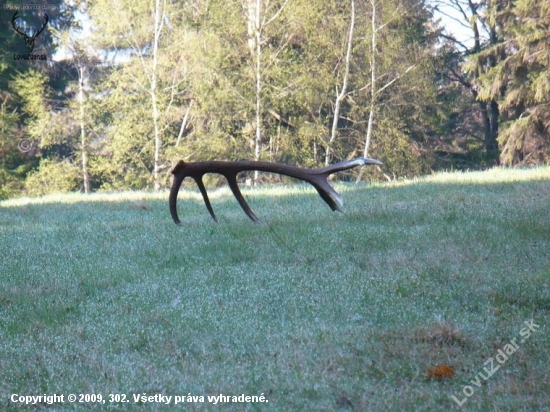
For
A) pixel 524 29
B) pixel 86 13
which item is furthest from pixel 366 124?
pixel 86 13

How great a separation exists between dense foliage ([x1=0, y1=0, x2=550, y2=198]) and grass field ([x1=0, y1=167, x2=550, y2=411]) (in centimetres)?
2140

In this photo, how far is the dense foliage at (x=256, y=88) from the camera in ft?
114

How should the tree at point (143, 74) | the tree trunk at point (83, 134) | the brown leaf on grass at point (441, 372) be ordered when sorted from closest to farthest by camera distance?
the brown leaf on grass at point (441, 372)
the tree at point (143, 74)
the tree trunk at point (83, 134)

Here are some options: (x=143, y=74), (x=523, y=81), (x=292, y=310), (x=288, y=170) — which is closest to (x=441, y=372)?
(x=292, y=310)

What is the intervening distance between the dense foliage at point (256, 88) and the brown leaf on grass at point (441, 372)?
2752 cm

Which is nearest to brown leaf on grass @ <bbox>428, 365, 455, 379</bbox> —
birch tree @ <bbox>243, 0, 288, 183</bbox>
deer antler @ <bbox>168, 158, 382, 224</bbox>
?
deer antler @ <bbox>168, 158, 382, 224</bbox>

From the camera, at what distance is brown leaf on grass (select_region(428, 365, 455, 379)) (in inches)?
219

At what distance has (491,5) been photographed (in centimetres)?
3991

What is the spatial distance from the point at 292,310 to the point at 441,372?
2166mm

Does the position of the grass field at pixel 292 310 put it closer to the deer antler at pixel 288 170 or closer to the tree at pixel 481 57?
the deer antler at pixel 288 170

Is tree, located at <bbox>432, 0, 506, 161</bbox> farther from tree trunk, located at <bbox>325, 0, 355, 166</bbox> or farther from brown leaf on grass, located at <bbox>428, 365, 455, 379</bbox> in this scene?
brown leaf on grass, located at <bbox>428, 365, 455, 379</bbox>

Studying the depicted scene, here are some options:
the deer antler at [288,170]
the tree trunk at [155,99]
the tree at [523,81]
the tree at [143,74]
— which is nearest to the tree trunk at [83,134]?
the tree at [143,74]

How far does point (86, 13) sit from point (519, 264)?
34.9 m

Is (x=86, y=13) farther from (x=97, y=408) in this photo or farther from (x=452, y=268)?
(x=97, y=408)
